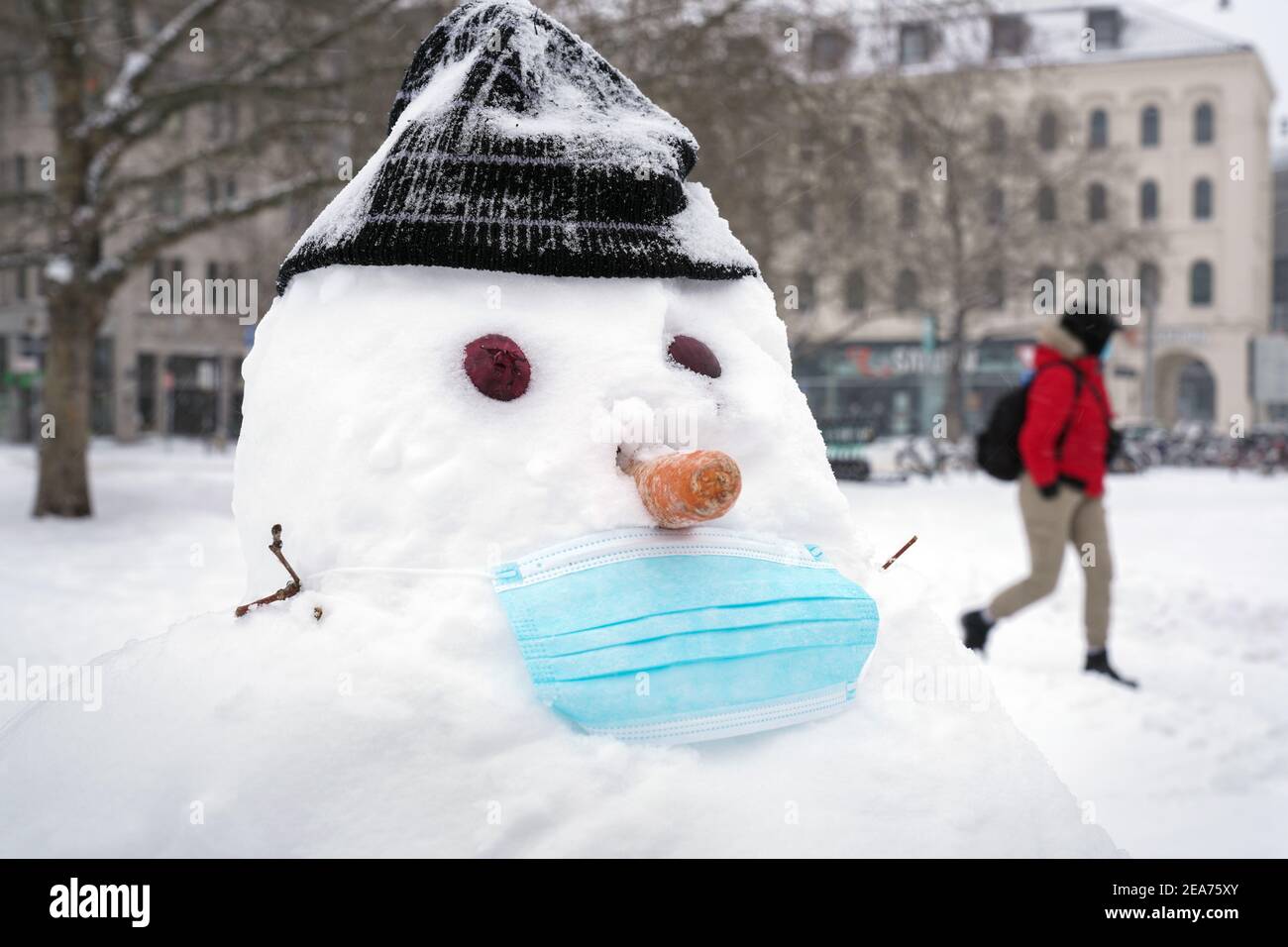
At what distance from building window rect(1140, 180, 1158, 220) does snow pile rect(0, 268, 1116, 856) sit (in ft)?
127

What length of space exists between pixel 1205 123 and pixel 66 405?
3595 centimetres

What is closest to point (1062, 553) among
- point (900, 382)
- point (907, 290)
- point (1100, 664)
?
point (1100, 664)

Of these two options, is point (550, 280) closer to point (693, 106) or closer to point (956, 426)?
point (693, 106)

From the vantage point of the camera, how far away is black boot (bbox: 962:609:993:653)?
16.3 ft

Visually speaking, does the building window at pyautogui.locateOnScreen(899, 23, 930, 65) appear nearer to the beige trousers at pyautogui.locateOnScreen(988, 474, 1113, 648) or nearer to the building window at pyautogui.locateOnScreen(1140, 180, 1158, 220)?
the beige trousers at pyautogui.locateOnScreen(988, 474, 1113, 648)

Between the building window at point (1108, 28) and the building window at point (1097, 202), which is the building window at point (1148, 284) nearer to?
the building window at point (1097, 202)

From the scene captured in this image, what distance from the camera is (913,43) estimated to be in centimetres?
1100

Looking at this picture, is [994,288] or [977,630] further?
[994,288]

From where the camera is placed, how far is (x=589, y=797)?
1708 mm

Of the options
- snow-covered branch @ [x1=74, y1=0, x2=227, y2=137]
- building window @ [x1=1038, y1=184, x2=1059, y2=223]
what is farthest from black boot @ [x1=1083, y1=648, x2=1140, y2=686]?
building window @ [x1=1038, y1=184, x2=1059, y2=223]

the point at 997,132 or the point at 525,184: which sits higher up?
the point at 997,132

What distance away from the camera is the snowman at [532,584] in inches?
66.6

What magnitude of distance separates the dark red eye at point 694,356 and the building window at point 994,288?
21781 millimetres

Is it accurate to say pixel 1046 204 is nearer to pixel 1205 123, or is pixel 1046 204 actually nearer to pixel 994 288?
pixel 994 288
